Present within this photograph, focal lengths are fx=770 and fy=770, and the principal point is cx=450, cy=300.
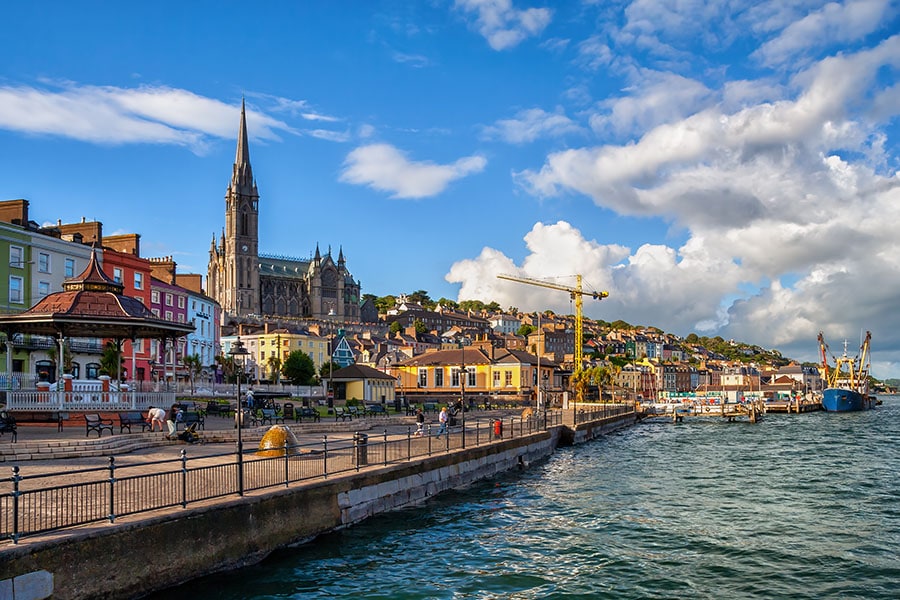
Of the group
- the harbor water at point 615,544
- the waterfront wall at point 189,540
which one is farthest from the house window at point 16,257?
the waterfront wall at point 189,540

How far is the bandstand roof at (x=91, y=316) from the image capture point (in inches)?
1235

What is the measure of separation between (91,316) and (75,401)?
3530mm

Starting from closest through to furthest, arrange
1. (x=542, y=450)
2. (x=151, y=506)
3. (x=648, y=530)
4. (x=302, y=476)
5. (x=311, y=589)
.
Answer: (x=151, y=506) < (x=311, y=589) < (x=302, y=476) < (x=648, y=530) < (x=542, y=450)

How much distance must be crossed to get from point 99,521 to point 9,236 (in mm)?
42145

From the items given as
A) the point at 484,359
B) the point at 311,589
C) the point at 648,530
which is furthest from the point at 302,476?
the point at 484,359

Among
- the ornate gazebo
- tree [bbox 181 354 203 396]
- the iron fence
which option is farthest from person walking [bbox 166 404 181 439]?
tree [bbox 181 354 203 396]

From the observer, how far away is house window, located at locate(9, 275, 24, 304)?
49.3m

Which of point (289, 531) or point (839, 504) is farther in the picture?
point (839, 504)

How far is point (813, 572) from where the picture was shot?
18.3 m

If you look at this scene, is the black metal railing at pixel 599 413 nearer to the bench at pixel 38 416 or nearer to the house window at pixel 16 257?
the bench at pixel 38 416

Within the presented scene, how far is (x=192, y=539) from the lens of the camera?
15227mm

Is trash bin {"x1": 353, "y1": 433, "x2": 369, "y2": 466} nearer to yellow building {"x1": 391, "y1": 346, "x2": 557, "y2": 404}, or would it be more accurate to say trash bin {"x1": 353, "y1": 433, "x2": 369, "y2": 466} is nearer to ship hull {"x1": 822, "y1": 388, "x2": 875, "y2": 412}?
yellow building {"x1": 391, "y1": 346, "x2": 557, "y2": 404}

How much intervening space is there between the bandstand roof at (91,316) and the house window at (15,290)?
57.3ft

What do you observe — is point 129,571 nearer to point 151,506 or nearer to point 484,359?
point 151,506
